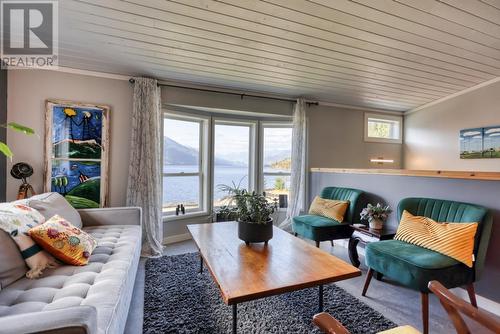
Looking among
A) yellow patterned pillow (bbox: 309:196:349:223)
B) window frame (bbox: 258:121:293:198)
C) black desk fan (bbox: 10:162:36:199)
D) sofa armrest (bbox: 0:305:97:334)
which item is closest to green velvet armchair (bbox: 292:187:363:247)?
yellow patterned pillow (bbox: 309:196:349:223)

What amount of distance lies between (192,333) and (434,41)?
144 inches

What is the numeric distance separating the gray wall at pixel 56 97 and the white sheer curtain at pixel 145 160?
0.63ft

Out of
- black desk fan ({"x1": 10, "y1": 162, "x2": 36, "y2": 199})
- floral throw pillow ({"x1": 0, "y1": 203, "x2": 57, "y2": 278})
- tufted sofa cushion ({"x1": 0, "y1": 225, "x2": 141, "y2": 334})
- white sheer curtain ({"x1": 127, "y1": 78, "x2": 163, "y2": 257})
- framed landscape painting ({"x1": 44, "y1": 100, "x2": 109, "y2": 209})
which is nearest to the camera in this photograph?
tufted sofa cushion ({"x1": 0, "y1": 225, "x2": 141, "y2": 334})

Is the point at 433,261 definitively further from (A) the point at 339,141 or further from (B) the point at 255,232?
(A) the point at 339,141

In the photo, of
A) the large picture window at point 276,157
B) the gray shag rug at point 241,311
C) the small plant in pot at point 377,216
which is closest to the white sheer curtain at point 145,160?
Answer: the gray shag rug at point 241,311

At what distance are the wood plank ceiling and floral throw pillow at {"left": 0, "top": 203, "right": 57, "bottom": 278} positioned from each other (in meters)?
1.70

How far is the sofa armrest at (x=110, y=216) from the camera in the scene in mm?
2674

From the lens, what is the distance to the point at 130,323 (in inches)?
72.7

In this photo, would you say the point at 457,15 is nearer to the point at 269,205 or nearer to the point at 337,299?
the point at 269,205

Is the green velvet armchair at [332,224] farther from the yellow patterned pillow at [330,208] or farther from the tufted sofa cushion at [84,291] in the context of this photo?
the tufted sofa cushion at [84,291]

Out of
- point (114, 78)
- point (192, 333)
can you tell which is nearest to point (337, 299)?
point (192, 333)

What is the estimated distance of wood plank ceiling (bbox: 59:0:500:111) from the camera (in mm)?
2252

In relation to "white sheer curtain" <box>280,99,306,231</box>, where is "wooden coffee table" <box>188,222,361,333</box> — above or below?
below

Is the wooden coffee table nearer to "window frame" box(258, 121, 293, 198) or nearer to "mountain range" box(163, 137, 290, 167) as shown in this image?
"mountain range" box(163, 137, 290, 167)
